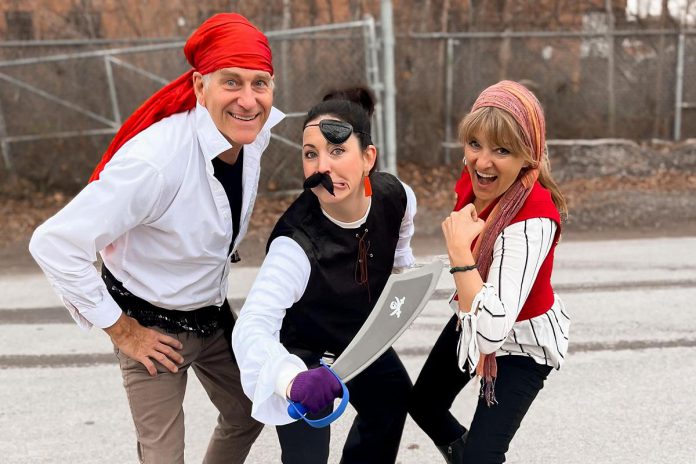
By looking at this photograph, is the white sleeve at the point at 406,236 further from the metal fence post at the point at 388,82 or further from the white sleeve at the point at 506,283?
the metal fence post at the point at 388,82

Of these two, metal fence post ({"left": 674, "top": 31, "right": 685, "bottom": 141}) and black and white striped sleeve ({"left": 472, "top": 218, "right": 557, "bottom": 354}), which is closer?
black and white striped sleeve ({"left": 472, "top": 218, "right": 557, "bottom": 354})

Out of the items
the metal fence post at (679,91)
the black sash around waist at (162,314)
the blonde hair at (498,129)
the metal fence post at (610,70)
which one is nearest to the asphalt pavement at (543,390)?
the blonde hair at (498,129)

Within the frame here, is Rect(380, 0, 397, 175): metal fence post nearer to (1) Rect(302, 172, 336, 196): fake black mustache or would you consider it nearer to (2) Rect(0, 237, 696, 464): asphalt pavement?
(2) Rect(0, 237, 696, 464): asphalt pavement

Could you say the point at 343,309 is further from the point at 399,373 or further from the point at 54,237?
the point at 54,237

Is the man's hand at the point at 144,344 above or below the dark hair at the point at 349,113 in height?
below

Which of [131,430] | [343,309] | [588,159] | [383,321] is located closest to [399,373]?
[343,309]

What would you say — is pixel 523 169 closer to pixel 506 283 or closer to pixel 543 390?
pixel 506 283

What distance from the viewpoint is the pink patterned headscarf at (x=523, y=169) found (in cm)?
279

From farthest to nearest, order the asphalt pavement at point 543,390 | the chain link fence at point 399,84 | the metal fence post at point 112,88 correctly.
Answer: the chain link fence at point 399,84 → the metal fence post at point 112,88 → the asphalt pavement at point 543,390

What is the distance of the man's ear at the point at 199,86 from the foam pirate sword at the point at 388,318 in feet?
3.18

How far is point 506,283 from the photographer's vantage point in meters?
2.70

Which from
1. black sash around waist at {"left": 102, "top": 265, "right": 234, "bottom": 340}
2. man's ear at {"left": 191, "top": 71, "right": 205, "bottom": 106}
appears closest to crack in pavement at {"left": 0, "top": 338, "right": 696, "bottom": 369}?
black sash around waist at {"left": 102, "top": 265, "right": 234, "bottom": 340}

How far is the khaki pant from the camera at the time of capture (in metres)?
3.00

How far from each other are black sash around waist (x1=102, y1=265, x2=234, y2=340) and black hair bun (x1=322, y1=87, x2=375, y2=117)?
36.8 inches
